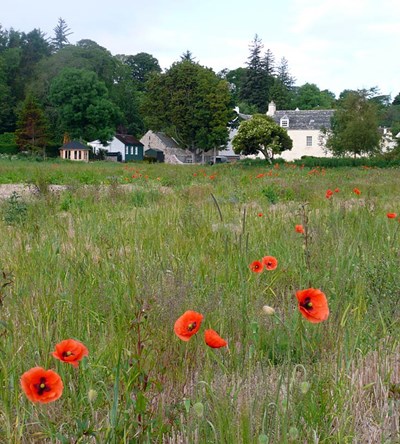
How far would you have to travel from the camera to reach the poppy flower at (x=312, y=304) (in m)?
1.48

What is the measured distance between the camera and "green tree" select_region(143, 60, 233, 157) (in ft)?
180

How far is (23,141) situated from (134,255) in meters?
53.7

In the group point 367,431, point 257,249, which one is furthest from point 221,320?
point 257,249

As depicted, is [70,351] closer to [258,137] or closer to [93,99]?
[258,137]

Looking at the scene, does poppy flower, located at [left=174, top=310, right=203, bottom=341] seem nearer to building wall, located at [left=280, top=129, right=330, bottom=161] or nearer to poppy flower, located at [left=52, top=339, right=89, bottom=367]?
poppy flower, located at [left=52, top=339, right=89, bottom=367]

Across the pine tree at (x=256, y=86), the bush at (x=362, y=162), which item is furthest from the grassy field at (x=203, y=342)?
the pine tree at (x=256, y=86)

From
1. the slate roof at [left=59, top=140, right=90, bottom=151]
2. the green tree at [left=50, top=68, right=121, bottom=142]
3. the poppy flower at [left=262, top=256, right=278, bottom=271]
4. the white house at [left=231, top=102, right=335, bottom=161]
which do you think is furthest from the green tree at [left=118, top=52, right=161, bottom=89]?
the poppy flower at [left=262, top=256, right=278, bottom=271]

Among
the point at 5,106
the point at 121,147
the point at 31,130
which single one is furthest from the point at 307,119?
the point at 5,106

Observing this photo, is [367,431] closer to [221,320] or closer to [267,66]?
[221,320]

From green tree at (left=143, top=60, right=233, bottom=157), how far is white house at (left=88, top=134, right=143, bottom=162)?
11258 mm

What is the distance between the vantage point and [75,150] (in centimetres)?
5562

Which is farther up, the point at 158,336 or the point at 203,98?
the point at 203,98

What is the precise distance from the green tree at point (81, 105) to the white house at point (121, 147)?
578 centimetres

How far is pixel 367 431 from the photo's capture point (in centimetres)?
155
